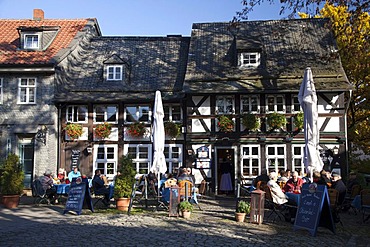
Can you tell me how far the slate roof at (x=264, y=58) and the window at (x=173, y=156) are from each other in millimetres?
2961

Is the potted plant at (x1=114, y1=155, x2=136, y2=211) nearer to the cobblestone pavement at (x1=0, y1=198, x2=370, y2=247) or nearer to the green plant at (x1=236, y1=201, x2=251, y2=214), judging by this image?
the cobblestone pavement at (x1=0, y1=198, x2=370, y2=247)

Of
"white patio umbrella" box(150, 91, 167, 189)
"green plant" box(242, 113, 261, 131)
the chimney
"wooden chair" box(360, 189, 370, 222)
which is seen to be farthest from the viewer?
the chimney

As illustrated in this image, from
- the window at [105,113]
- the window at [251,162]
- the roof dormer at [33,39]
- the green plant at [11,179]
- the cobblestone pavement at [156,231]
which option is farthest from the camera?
the roof dormer at [33,39]

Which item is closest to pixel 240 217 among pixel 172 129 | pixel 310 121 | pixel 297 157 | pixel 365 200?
pixel 310 121

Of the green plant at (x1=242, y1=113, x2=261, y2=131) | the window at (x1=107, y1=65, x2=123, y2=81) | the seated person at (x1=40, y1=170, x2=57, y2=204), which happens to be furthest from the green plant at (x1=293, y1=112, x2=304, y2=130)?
the seated person at (x1=40, y1=170, x2=57, y2=204)

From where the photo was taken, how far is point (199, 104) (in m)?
19.2

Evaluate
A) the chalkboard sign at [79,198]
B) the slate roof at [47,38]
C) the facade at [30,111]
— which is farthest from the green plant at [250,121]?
the slate roof at [47,38]

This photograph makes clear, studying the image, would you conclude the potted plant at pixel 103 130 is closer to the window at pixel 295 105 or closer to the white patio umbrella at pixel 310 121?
the window at pixel 295 105

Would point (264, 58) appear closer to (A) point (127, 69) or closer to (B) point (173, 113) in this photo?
(B) point (173, 113)

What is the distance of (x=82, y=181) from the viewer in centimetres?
1295

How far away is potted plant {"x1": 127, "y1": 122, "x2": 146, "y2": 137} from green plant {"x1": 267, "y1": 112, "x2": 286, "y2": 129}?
5.81 m

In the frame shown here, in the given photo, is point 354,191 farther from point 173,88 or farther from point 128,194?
point 173,88

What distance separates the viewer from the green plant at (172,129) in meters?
19.5

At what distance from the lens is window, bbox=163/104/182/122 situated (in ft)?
66.1
